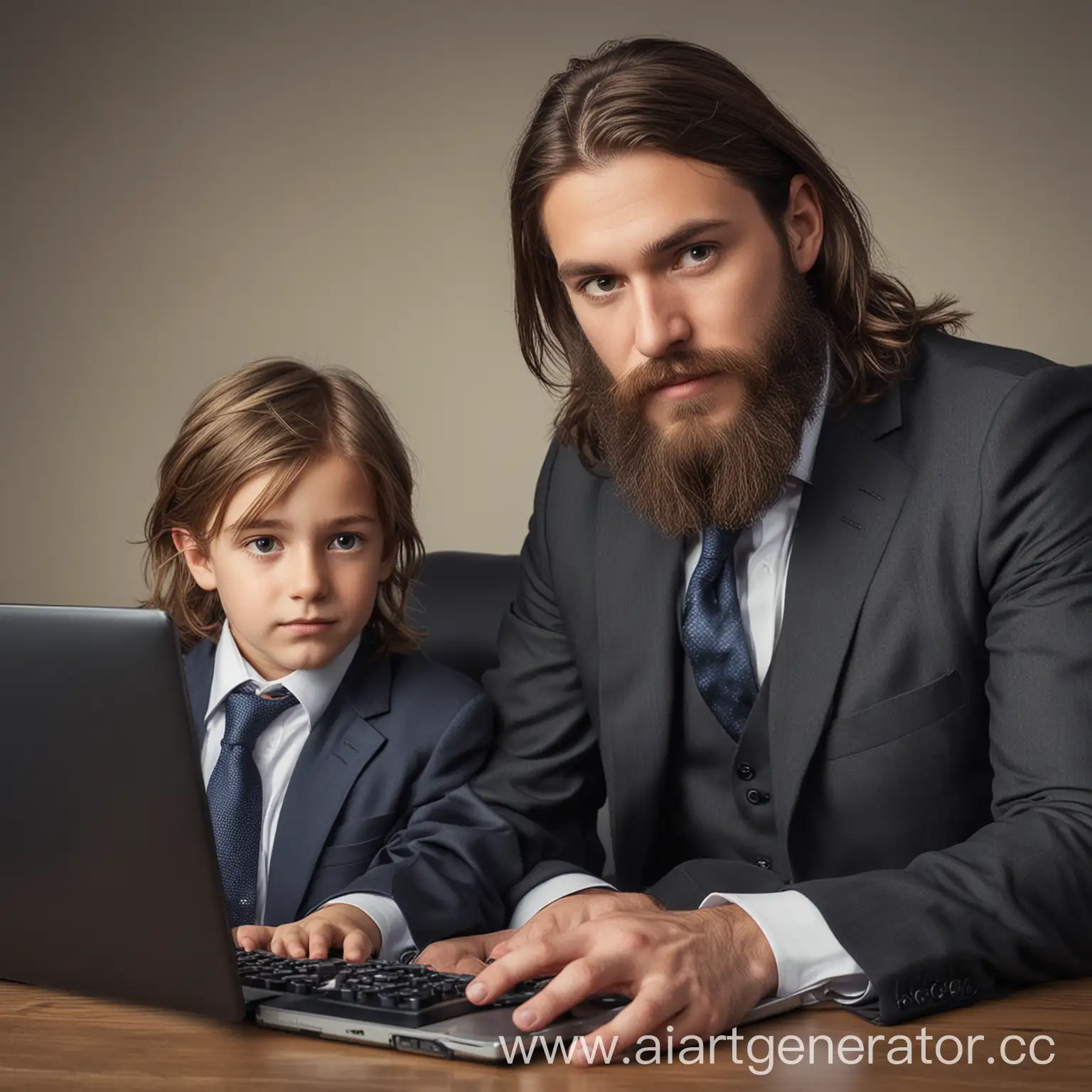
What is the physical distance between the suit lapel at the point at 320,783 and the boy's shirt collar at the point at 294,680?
14 millimetres

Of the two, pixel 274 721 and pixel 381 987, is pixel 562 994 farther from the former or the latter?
pixel 274 721

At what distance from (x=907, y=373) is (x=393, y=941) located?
0.92m

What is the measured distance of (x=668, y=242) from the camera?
168 centimetres

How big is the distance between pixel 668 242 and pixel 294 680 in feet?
2.54

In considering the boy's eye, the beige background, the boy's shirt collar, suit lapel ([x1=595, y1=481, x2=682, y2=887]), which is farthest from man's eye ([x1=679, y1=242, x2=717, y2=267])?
the beige background

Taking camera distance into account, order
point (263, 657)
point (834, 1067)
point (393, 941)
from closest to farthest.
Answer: point (834, 1067) → point (393, 941) → point (263, 657)

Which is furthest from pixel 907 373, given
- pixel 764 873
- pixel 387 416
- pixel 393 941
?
pixel 393 941

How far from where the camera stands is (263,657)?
2.04 meters

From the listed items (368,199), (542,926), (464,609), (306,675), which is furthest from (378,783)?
(368,199)

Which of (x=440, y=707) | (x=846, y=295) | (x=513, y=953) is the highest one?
(x=846, y=295)

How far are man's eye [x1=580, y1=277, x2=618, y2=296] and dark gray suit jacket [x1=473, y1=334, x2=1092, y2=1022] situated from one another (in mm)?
312

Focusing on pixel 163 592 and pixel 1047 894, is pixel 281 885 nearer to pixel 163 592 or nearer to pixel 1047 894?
pixel 163 592

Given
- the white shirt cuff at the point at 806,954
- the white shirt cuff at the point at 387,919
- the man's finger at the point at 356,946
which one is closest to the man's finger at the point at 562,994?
the white shirt cuff at the point at 806,954

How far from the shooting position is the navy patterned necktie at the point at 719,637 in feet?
5.84
